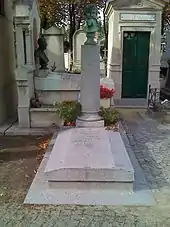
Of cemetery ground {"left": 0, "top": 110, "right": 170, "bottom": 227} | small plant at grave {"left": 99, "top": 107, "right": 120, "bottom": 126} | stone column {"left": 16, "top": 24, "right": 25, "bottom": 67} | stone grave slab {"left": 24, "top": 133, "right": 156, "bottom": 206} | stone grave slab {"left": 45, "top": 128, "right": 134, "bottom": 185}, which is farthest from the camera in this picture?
stone column {"left": 16, "top": 24, "right": 25, "bottom": 67}

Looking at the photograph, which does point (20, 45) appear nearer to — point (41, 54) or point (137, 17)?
point (41, 54)

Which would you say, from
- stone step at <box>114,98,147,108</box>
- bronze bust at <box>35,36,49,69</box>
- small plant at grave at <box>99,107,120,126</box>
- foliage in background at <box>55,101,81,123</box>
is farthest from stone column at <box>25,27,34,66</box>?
stone step at <box>114,98,147,108</box>

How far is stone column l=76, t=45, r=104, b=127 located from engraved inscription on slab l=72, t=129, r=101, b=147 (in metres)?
0.55

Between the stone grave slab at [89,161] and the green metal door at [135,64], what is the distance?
20.0ft

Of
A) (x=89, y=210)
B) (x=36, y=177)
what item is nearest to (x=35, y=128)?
(x=36, y=177)

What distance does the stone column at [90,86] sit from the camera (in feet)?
20.8

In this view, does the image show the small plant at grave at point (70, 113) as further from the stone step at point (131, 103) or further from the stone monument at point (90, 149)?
the stone step at point (131, 103)

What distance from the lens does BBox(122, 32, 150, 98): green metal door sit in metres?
10.9

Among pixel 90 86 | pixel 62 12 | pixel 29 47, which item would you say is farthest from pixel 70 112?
pixel 62 12

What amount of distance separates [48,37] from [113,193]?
1016cm

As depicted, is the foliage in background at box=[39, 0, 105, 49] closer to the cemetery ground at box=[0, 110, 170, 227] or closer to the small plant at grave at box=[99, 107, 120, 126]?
the small plant at grave at box=[99, 107, 120, 126]

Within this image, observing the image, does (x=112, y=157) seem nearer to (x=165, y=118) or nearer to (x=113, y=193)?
(x=113, y=193)

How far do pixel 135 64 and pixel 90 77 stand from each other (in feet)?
16.6

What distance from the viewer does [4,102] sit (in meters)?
8.22
